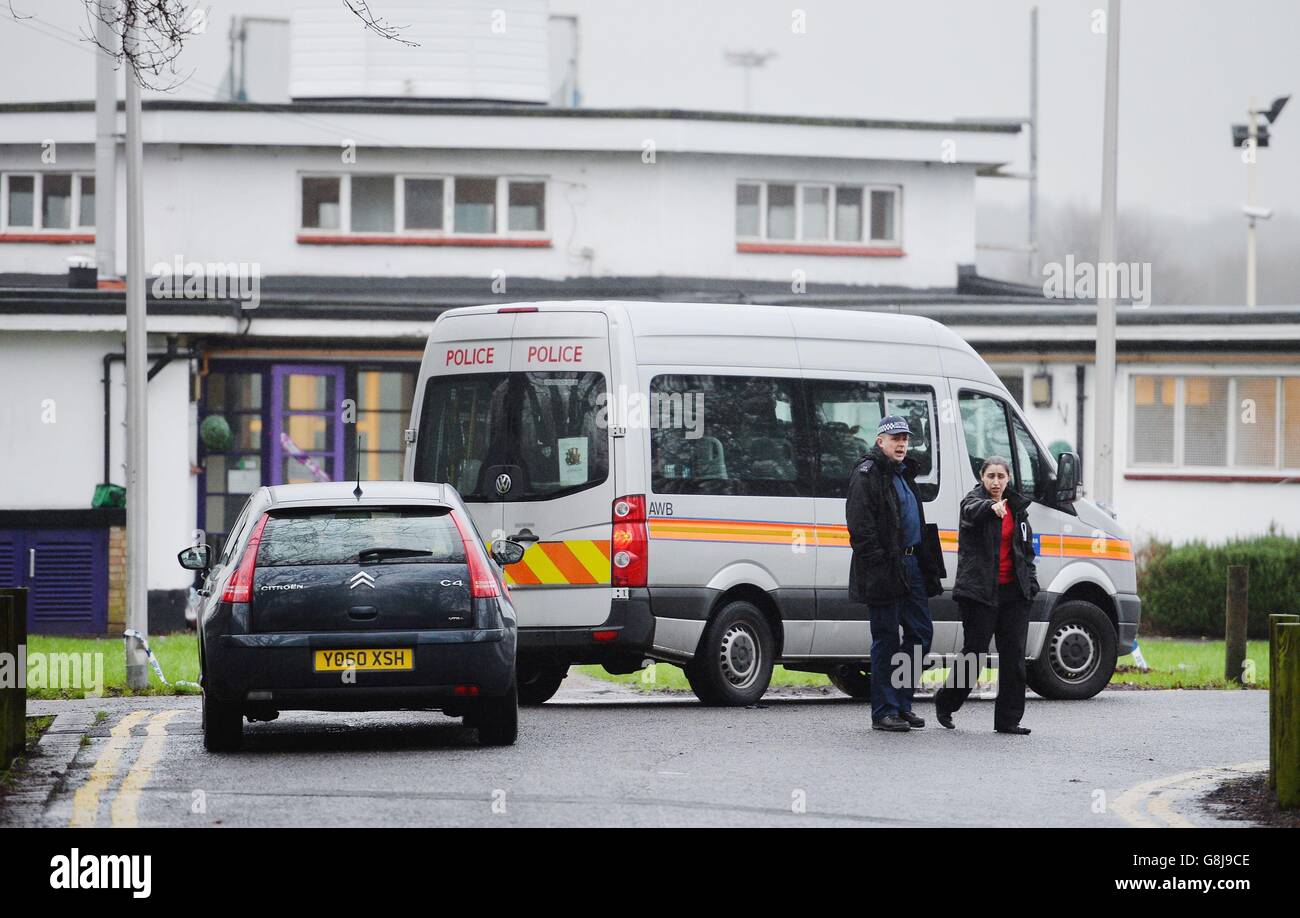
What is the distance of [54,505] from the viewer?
24.9 meters

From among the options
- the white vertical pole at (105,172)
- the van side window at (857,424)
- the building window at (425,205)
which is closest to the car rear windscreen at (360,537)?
the van side window at (857,424)

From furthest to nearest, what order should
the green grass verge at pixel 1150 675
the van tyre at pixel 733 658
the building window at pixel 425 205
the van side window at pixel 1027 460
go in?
the building window at pixel 425 205 < the green grass verge at pixel 1150 675 < the van side window at pixel 1027 460 < the van tyre at pixel 733 658

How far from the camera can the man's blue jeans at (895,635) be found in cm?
1297

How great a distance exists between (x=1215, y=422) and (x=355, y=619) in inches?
702

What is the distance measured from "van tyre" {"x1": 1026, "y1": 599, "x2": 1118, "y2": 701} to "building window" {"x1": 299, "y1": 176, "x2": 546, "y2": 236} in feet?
51.8

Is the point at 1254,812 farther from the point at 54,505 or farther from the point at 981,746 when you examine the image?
the point at 54,505

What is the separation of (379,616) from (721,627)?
3.73 m

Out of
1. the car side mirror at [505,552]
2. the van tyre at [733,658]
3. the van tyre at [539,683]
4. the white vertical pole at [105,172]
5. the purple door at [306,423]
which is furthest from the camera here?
the white vertical pole at [105,172]

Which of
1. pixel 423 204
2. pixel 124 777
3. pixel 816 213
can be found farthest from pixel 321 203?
pixel 124 777

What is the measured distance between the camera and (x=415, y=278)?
29.6 metres

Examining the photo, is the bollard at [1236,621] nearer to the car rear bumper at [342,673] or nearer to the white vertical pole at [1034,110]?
the car rear bumper at [342,673]

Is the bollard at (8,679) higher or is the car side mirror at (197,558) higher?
the car side mirror at (197,558)

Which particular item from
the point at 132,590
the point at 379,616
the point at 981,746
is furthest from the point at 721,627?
the point at 132,590

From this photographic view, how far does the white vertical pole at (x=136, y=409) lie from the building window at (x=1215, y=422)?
1433 centimetres
